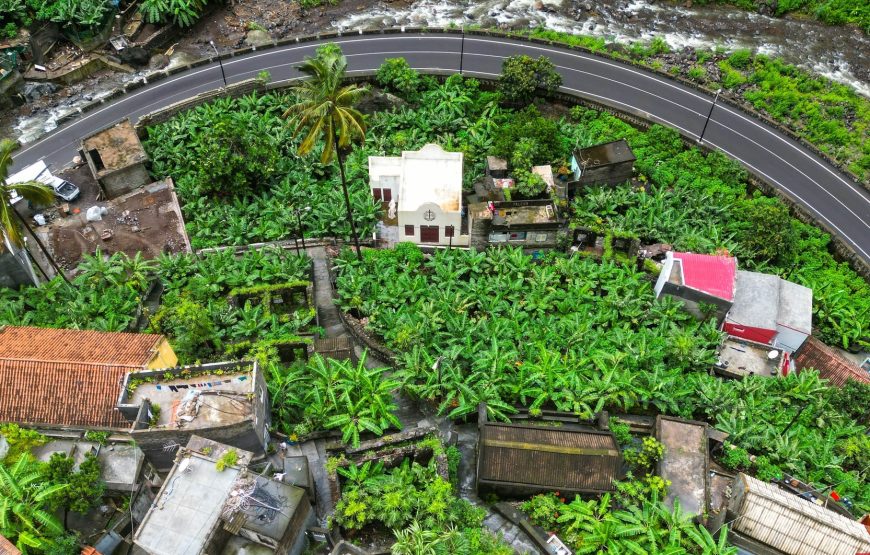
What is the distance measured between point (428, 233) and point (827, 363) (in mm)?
32547

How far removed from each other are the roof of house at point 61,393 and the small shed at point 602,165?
41.4 m

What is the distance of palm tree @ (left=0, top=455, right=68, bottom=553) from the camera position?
30.0 meters

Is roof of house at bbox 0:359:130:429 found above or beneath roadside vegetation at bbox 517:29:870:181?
beneath

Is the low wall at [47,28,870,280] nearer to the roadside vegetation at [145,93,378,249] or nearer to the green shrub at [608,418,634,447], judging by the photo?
the roadside vegetation at [145,93,378,249]

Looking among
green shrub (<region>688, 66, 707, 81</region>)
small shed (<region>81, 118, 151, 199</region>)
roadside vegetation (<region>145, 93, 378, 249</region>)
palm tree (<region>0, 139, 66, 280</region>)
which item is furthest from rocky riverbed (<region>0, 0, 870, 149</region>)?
palm tree (<region>0, 139, 66, 280</region>)

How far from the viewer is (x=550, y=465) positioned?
35.3m

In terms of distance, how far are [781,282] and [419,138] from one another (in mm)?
35666

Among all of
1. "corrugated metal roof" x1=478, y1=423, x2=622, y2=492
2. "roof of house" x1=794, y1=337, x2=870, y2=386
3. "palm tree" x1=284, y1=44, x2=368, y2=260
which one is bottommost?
"roof of house" x1=794, y1=337, x2=870, y2=386

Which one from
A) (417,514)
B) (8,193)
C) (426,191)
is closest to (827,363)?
(426,191)

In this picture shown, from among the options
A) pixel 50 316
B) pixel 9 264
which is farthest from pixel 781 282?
pixel 9 264

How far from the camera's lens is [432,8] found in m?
85.4

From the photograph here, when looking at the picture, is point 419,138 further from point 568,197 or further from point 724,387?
point 724,387

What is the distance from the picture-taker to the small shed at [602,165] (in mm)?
58438

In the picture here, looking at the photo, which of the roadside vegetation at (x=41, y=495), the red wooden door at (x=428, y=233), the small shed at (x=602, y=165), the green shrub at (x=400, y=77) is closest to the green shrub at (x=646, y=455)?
the red wooden door at (x=428, y=233)
